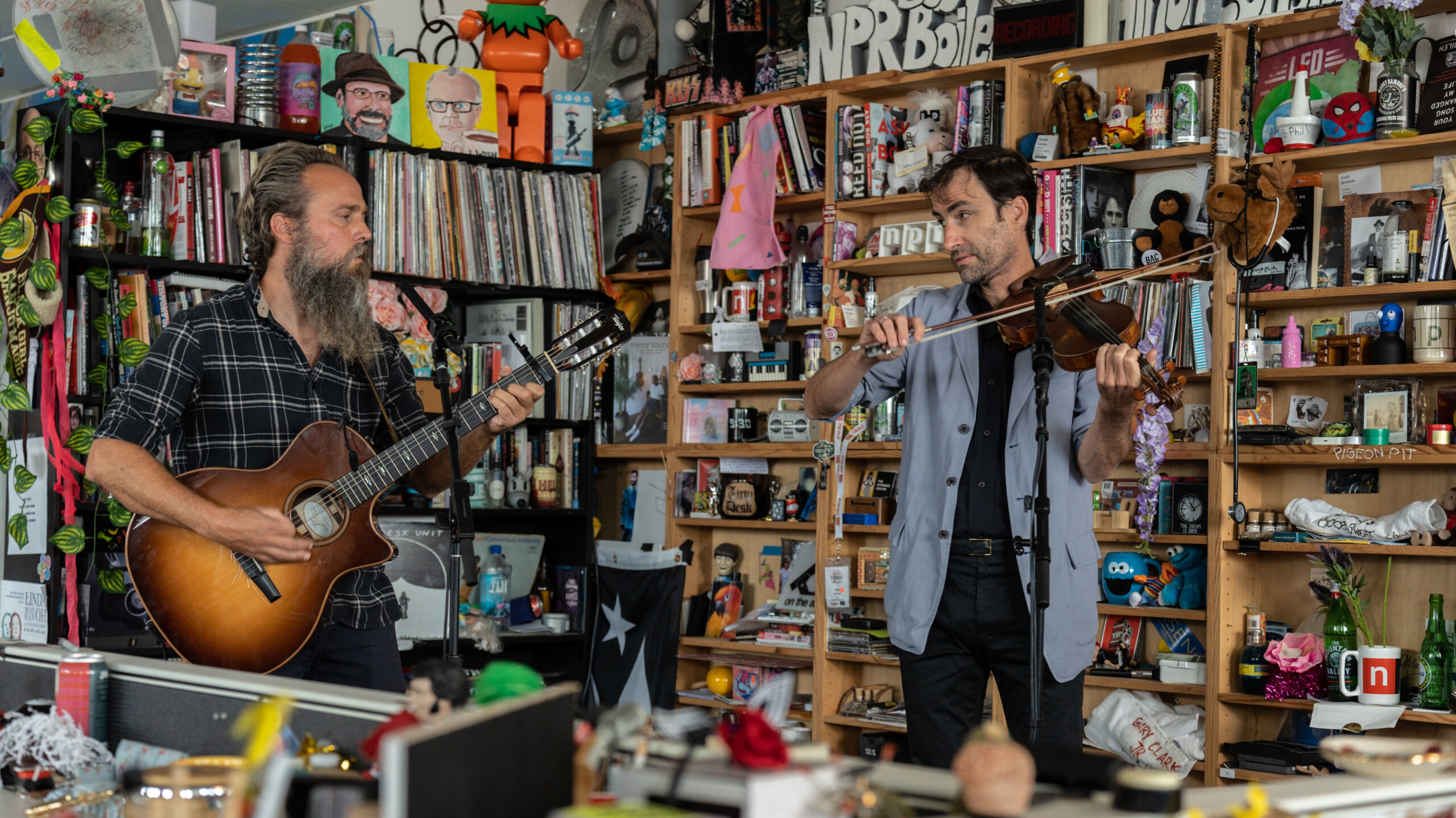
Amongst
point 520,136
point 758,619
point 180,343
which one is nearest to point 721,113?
point 520,136

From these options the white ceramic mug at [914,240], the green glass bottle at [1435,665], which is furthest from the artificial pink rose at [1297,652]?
the white ceramic mug at [914,240]

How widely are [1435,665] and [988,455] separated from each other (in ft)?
5.38

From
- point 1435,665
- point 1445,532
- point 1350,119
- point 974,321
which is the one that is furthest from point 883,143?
point 1435,665

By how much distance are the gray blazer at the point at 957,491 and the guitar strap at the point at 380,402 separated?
92 centimetres

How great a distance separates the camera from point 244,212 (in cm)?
258

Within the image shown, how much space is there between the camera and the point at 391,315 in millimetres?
4160

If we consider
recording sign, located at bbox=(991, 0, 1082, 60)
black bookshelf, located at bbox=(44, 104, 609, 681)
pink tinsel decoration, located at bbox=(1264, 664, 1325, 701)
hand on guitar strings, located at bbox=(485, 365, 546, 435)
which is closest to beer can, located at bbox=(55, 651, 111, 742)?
hand on guitar strings, located at bbox=(485, 365, 546, 435)

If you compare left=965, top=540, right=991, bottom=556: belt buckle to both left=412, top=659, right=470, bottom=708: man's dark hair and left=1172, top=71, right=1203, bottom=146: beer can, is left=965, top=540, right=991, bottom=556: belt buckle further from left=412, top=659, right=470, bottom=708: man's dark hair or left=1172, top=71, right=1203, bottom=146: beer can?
left=1172, top=71, right=1203, bottom=146: beer can

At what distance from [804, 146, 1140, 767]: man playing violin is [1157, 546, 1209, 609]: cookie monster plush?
1.44m

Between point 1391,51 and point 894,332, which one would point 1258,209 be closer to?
point 1391,51

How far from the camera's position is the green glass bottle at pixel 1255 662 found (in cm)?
356

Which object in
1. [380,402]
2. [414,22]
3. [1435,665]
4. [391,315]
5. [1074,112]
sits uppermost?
[414,22]

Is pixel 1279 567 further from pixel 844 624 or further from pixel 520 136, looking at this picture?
pixel 520 136

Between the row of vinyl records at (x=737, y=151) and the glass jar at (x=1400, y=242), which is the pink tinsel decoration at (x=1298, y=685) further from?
the row of vinyl records at (x=737, y=151)
